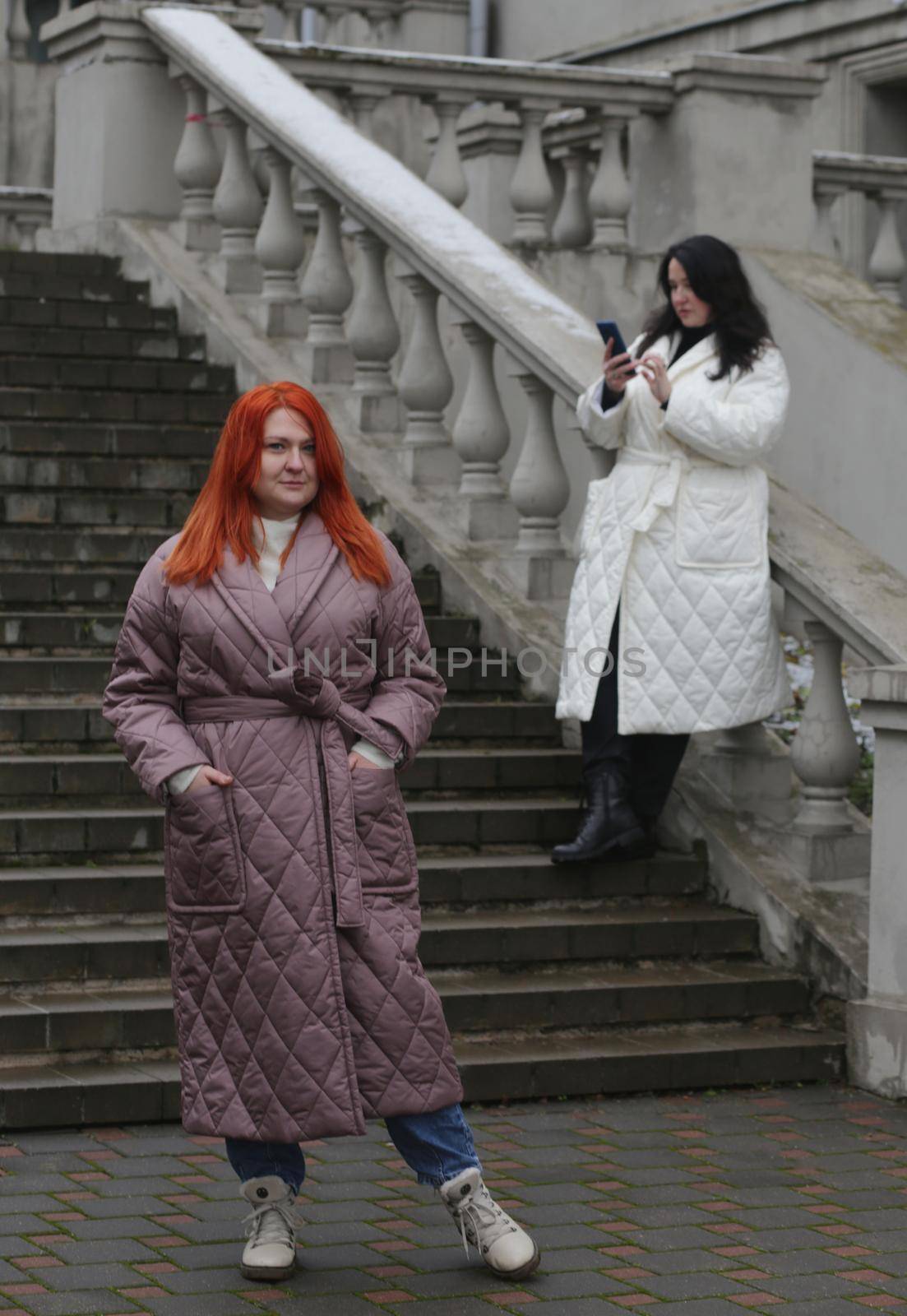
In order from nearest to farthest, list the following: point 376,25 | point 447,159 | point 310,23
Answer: point 447,159, point 310,23, point 376,25

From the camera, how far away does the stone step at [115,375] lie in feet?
30.2

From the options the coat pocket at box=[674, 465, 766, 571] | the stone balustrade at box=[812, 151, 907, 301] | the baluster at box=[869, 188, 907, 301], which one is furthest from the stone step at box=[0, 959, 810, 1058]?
the baluster at box=[869, 188, 907, 301]

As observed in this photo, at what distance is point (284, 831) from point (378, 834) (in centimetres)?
20

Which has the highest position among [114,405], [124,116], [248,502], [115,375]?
[124,116]

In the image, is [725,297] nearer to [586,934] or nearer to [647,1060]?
[586,934]

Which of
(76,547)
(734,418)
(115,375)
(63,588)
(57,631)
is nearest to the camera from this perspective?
(734,418)

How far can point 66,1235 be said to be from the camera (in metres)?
4.84

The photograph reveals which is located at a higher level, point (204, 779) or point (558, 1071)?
point (204, 779)

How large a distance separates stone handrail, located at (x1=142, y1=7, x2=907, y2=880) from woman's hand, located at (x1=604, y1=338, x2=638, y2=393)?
25.6 inches

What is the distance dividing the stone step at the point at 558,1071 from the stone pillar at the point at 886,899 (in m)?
0.16

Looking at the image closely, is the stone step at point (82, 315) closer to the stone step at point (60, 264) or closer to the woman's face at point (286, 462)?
the stone step at point (60, 264)

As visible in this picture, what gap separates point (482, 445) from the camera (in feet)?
27.6

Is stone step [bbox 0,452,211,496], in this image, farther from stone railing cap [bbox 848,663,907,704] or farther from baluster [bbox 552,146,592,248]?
stone railing cap [bbox 848,663,907,704]

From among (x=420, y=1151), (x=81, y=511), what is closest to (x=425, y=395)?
(x=81, y=511)
